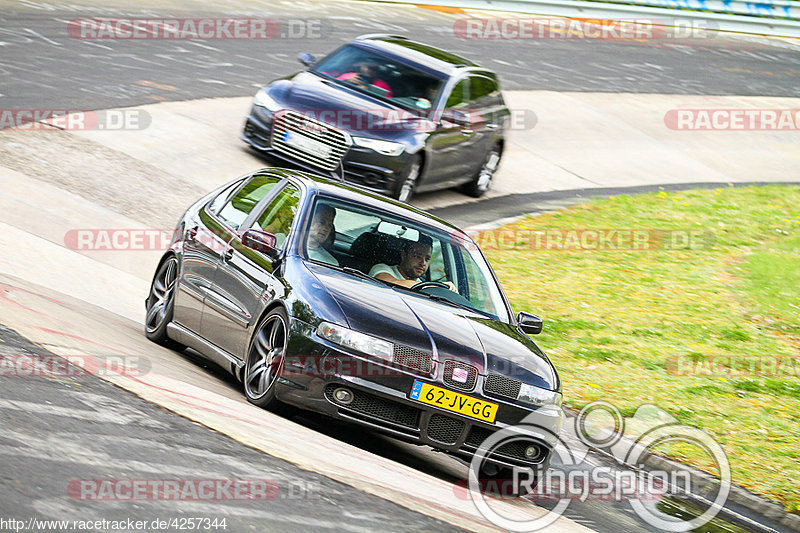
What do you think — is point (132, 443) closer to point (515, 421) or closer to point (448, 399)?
point (448, 399)

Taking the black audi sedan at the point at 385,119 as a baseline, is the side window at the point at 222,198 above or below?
above

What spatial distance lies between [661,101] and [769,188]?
209 inches

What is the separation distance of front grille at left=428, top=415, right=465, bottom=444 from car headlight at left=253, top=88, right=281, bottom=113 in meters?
8.75

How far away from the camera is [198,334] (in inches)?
335

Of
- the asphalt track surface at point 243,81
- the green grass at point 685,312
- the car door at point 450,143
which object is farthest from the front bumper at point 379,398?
the car door at point 450,143

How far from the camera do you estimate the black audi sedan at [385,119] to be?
14.6m

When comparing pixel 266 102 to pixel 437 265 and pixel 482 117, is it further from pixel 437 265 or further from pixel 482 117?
pixel 437 265

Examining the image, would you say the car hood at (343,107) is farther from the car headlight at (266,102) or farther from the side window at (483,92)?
the side window at (483,92)

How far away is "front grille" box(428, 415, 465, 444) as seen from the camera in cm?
691

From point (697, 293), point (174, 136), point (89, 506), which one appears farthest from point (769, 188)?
point (89, 506)

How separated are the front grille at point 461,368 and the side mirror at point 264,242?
1.54m

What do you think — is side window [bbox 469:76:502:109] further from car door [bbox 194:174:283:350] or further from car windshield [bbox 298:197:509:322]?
car windshield [bbox 298:197:509:322]

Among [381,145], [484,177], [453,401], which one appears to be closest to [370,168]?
[381,145]

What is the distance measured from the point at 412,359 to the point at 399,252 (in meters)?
1.47
